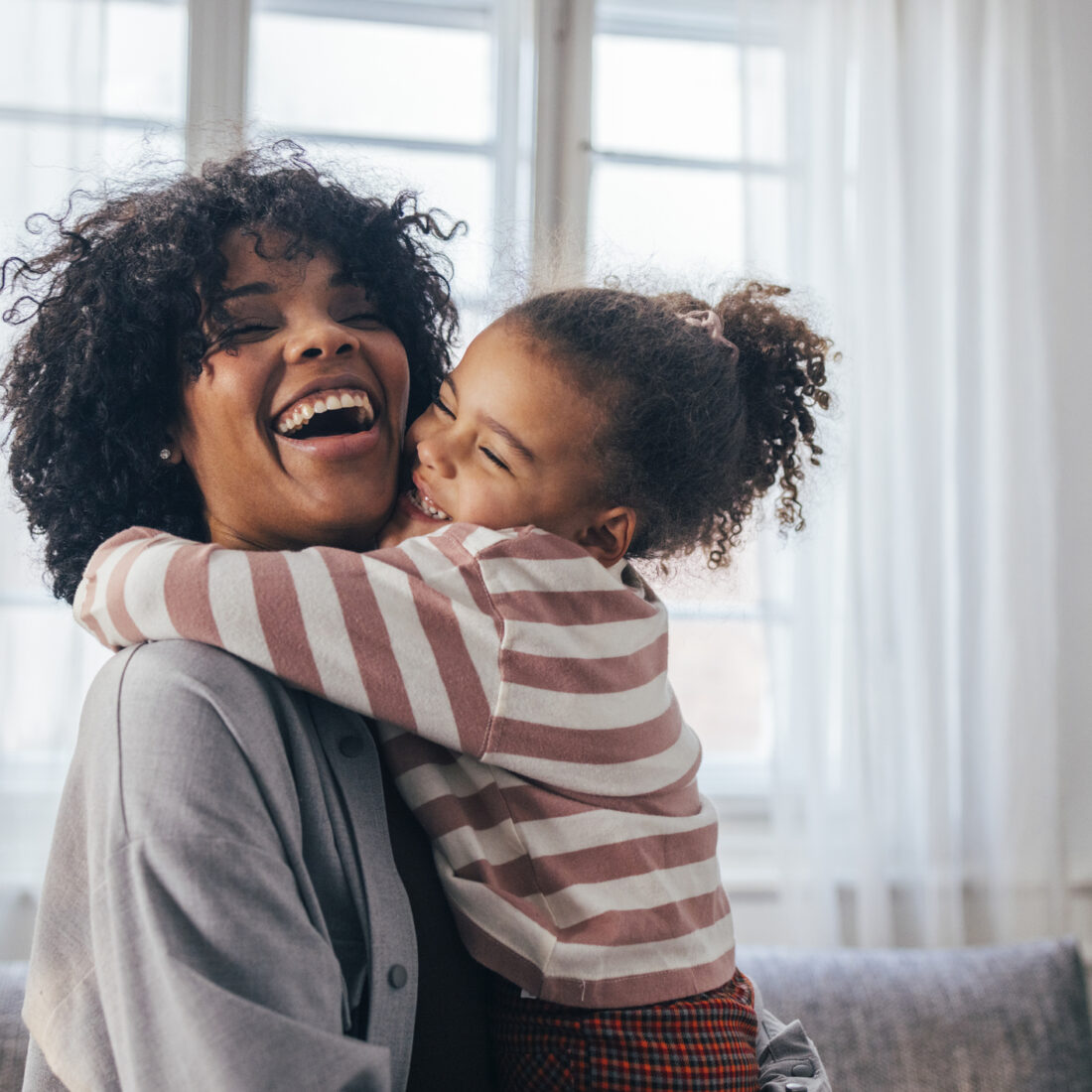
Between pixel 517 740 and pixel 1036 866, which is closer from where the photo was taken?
pixel 517 740

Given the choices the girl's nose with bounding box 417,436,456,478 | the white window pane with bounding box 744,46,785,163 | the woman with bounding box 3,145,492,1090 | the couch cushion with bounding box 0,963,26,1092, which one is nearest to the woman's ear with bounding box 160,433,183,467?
the woman with bounding box 3,145,492,1090

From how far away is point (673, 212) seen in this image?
271 cm

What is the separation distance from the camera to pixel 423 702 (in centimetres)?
87

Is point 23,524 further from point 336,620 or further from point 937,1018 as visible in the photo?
point 937,1018

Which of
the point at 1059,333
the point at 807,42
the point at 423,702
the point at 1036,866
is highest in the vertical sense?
the point at 807,42

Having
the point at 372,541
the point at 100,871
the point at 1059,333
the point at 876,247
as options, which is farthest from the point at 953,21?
the point at 100,871

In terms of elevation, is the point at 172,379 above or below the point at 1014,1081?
above

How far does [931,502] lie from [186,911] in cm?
227

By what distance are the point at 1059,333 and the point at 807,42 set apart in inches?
36.4

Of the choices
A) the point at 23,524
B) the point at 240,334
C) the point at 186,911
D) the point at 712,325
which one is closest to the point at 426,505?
the point at 240,334

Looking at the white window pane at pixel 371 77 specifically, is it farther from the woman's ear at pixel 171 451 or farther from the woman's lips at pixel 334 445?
the woman's lips at pixel 334 445

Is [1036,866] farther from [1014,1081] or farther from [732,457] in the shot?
[732,457]

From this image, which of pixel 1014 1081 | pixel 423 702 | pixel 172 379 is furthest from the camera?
pixel 1014 1081

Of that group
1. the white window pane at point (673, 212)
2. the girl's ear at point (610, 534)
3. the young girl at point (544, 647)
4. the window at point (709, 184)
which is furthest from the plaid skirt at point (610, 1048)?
the white window pane at point (673, 212)
